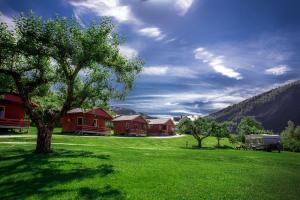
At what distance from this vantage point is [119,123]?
93.6 m

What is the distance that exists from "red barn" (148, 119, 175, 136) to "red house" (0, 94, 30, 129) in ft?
197

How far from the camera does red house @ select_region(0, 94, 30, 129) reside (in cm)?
5472

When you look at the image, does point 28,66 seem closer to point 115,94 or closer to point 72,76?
point 72,76

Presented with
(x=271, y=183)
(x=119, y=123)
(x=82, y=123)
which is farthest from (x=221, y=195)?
(x=119, y=123)

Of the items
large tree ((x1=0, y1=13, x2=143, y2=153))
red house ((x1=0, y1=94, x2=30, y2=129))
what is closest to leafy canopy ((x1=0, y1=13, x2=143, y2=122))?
large tree ((x1=0, y1=13, x2=143, y2=153))

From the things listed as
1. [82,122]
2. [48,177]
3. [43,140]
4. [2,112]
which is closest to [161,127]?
[82,122]

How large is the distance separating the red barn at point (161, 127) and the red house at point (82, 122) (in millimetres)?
37781

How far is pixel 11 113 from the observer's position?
2233 inches

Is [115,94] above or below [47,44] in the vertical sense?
below

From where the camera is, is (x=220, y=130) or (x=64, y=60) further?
(x=220, y=130)

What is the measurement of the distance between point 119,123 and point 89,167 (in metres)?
73.7

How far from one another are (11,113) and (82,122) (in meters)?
18.4

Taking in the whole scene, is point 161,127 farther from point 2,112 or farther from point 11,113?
point 2,112

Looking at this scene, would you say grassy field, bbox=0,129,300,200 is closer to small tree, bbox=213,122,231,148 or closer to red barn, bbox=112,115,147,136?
small tree, bbox=213,122,231,148
